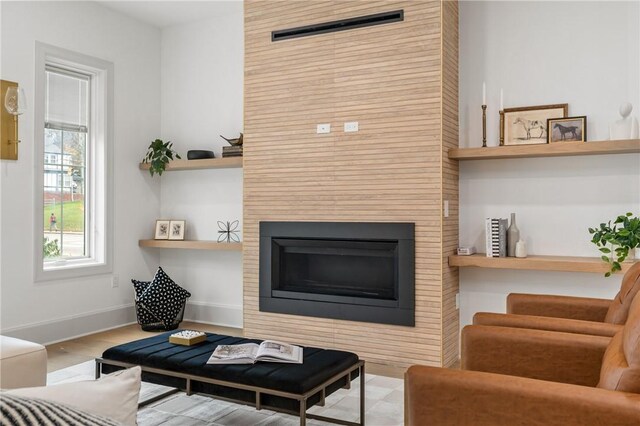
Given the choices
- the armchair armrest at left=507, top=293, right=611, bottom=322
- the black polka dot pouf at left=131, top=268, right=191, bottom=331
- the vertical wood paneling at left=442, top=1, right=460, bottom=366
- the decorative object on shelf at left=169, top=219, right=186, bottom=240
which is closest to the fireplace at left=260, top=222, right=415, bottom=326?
the vertical wood paneling at left=442, top=1, right=460, bottom=366

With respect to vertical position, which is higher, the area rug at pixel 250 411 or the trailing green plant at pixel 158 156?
the trailing green plant at pixel 158 156

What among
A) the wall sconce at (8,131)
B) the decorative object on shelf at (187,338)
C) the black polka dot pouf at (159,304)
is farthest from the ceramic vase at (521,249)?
the wall sconce at (8,131)

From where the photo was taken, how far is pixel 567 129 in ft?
12.1

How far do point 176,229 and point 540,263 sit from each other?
132 inches

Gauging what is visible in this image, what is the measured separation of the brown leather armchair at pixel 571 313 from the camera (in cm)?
240

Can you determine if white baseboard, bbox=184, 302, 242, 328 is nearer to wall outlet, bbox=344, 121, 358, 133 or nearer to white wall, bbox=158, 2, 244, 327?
white wall, bbox=158, 2, 244, 327

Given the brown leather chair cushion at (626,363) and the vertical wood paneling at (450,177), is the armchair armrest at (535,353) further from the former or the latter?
the vertical wood paneling at (450,177)

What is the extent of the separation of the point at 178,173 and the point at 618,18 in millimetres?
3955

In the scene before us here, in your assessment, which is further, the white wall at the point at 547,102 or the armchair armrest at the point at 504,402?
the white wall at the point at 547,102

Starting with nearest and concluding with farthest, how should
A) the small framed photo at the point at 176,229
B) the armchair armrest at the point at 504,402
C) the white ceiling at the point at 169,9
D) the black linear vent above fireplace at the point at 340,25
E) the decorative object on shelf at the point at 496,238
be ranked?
the armchair armrest at the point at 504,402, the decorative object on shelf at the point at 496,238, the black linear vent above fireplace at the point at 340,25, the white ceiling at the point at 169,9, the small framed photo at the point at 176,229

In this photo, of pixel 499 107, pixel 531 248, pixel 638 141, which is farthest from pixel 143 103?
pixel 638 141

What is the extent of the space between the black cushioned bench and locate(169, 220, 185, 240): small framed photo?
8.27ft

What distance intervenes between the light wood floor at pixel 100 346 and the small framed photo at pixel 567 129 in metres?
1.92

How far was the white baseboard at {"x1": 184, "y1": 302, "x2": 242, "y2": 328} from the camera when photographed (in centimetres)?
508
